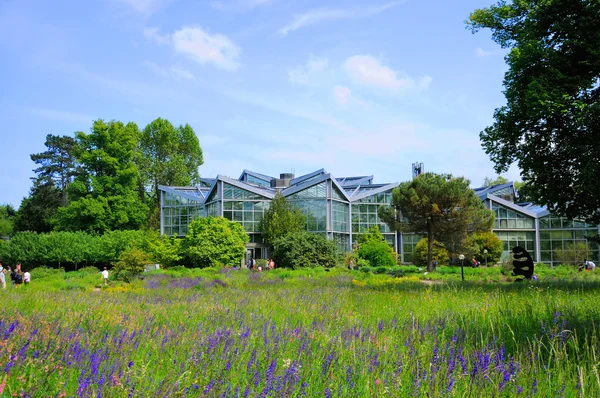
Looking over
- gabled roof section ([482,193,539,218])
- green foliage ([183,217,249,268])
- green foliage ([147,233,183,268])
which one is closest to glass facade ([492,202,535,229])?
gabled roof section ([482,193,539,218])

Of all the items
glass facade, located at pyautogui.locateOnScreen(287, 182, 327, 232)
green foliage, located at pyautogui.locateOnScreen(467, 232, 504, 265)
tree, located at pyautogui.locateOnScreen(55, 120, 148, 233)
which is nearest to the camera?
green foliage, located at pyautogui.locateOnScreen(467, 232, 504, 265)

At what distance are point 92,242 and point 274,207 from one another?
47.8 ft

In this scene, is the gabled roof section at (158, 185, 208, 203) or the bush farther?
the gabled roof section at (158, 185, 208, 203)

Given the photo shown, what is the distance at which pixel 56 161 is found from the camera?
6512 cm

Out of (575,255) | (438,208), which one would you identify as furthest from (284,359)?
(575,255)

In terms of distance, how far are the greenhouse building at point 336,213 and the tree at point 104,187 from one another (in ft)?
12.8

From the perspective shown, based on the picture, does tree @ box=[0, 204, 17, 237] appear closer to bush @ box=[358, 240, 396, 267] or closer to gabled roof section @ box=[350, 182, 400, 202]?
gabled roof section @ box=[350, 182, 400, 202]

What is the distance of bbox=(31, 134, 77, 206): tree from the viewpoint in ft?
211

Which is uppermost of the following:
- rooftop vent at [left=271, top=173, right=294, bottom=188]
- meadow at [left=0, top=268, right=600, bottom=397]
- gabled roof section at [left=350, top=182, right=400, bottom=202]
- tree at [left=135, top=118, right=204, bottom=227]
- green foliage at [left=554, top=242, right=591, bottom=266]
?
tree at [left=135, top=118, right=204, bottom=227]

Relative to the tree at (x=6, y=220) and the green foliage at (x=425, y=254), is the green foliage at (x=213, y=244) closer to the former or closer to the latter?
the green foliage at (x=425, y=254)

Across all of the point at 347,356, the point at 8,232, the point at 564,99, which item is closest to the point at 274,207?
the point at 564,99

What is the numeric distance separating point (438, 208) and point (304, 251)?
920 centimetres

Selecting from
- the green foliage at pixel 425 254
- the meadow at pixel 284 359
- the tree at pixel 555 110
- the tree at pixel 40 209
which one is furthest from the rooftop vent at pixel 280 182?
the meadow at pixel 284 359

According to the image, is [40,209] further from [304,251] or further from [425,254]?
[425,254]
